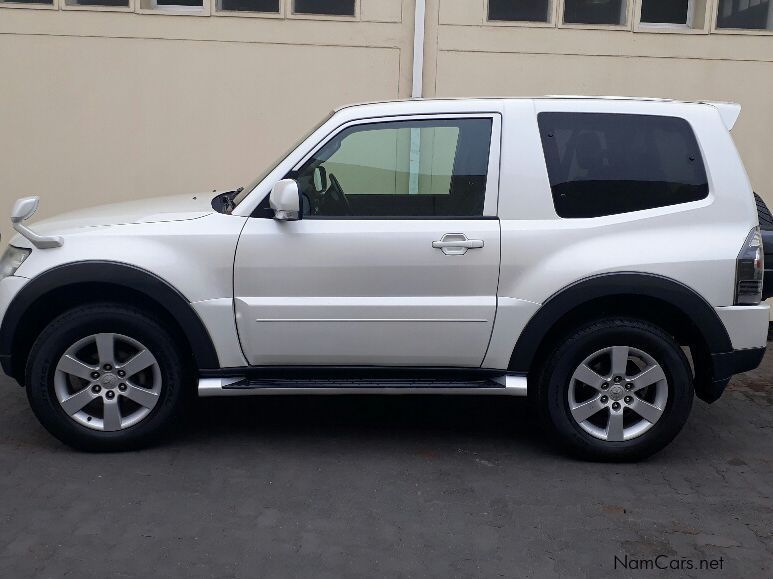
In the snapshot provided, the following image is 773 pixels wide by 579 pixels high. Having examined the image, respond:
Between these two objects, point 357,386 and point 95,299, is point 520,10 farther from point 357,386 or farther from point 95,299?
point 95,299

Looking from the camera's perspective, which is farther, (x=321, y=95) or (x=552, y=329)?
(x=321, y=95)

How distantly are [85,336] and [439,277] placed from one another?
183 centimetres

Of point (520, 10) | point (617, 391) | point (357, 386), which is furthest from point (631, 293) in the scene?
point (520, 10)

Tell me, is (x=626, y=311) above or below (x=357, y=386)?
above

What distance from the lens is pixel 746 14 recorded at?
27.3 ft

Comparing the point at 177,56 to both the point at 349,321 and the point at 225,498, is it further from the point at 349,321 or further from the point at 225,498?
the point at 225,498

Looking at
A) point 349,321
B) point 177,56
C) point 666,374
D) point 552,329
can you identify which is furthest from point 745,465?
point 177,56

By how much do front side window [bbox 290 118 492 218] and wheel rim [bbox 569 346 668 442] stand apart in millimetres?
1020

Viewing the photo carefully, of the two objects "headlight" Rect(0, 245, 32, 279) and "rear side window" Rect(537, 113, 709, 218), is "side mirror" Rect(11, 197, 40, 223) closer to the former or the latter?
"headlight" Rect(0, 245, 32, 279)

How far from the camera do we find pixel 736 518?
434 centimetres

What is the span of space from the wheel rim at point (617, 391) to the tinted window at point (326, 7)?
458cm

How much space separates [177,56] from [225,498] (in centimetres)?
491

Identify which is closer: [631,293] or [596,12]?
[631,293]

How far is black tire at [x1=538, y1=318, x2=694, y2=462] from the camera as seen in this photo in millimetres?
4836
